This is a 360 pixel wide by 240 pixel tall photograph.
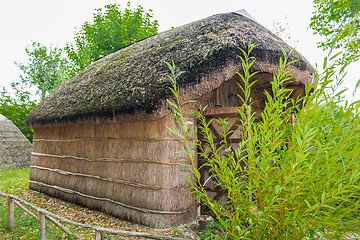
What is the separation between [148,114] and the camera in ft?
13.4

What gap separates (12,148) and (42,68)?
9.50 metres

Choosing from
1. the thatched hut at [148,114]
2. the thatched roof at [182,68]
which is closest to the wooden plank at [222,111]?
the thatched hut at [148,114]

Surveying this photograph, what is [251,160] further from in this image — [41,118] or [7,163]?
[7,163]

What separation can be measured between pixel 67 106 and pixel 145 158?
2856 mm

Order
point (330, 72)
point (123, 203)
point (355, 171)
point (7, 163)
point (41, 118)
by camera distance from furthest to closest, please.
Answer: point (7, 163) → point (41, 118) → point (123, 203) → point (330, 72) → point (355, 171)

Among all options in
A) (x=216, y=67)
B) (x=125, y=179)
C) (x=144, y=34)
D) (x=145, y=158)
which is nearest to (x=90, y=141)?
(x=125, y=179)

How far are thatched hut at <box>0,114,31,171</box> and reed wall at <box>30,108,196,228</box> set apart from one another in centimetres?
630

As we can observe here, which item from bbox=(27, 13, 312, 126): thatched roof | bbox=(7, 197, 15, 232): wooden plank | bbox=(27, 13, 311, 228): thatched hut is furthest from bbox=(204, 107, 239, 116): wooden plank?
bbox=(7, 197, 15, 232): wooden plank

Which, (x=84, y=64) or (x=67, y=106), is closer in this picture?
(x=67, y=106)

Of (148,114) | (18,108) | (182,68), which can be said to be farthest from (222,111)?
(18,108)

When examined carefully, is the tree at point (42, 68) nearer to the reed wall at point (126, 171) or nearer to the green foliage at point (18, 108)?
the green foliage at point (18, 108)

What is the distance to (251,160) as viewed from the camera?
153cm

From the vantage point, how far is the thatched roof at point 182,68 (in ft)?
13.4

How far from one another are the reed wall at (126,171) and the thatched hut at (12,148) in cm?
630
